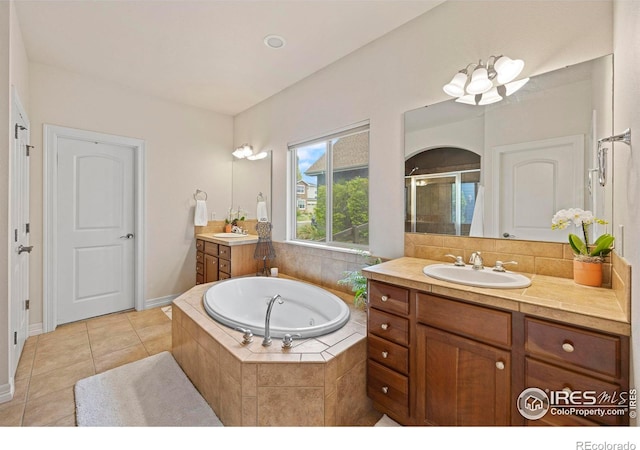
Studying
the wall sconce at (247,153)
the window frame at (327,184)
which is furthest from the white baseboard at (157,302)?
the wall sconce at (247,153)

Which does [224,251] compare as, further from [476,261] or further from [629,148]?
[629,148]

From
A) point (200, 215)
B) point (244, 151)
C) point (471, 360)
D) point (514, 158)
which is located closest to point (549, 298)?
point (471, 360)

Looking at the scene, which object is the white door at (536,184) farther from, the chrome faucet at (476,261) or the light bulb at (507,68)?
the light bulb at (507,68)

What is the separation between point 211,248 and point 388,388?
105 inches

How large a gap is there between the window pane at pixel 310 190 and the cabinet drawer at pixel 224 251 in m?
0.79

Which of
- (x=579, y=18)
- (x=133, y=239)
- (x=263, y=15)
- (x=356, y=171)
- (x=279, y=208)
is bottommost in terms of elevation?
(x=133, y=239)

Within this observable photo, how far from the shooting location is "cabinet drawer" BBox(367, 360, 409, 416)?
1540 mm

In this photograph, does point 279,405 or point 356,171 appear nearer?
point 279,405

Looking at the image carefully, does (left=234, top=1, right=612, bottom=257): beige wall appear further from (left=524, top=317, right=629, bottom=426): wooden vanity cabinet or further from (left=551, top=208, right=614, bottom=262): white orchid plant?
(left=524, top=317, right=629, bottom=426): wooden vanity cabinet

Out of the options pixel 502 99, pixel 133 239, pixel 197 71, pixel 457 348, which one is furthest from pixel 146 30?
pixel 457 348

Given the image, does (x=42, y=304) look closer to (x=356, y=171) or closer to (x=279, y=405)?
(x=279, y=405)

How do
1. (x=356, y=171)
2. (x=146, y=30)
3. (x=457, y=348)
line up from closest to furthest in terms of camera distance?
(x=457, y=348), (x=146, y=30), (x=356, y=171)

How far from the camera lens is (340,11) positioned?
203cm

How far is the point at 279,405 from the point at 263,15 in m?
2.57
